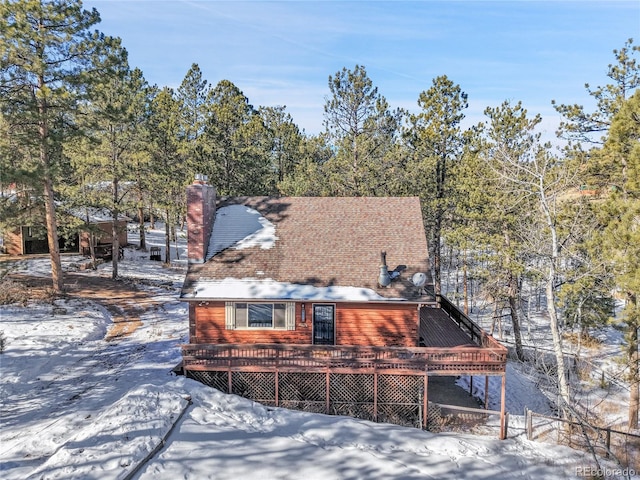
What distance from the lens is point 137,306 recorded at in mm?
24875

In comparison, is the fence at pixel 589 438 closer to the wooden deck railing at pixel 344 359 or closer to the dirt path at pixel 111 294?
the wooden deck railing at pixel 344 359

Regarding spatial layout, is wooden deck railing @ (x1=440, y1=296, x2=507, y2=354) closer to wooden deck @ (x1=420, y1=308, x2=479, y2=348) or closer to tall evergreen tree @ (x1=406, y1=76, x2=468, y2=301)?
wooden deck @ (x1=420, y1=308, x2=479, y2=348)

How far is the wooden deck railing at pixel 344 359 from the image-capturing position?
14672mm

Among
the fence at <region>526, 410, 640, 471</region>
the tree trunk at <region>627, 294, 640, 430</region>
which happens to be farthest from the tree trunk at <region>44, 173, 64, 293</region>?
the tree trunk at <region>627, 294, 640, 430</region>

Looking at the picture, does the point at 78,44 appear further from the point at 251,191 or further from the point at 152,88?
the point at 152,88

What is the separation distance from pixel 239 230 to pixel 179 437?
31.1ft

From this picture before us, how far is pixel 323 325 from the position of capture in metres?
16.4

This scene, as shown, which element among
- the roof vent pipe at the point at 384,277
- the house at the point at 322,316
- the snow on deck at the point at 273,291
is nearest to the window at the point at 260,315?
the house at the point at 322,316

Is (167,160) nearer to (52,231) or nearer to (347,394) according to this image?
(52,231)

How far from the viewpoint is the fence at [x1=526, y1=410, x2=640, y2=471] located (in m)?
13.3

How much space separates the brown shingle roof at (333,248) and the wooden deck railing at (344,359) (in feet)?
7.01

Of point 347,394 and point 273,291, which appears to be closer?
point 347,394

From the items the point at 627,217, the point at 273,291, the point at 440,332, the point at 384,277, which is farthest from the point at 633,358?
the point at 273,291

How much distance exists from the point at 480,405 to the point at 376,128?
19.9 m
